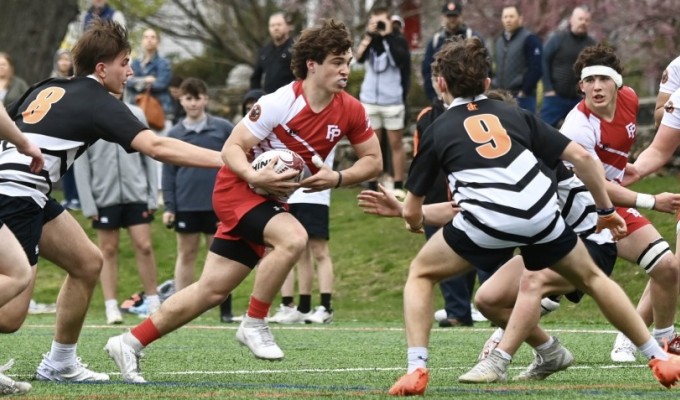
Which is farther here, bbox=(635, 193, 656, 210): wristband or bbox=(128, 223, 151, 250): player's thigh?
bbox=(128, 223, 151, 250): player's thigh

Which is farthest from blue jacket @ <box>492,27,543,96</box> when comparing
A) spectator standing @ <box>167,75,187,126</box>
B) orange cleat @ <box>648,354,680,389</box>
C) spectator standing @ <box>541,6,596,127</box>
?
orange cleat @ <box>648,354,680,389</box>

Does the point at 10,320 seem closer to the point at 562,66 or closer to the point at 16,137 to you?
the point at 16,137

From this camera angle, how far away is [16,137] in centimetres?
665

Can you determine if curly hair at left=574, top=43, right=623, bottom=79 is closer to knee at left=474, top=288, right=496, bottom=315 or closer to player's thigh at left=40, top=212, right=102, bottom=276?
knee at left=474, top=288, right=496, bottom=315

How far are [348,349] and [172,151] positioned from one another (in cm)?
333

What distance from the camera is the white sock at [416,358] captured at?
7.04 m

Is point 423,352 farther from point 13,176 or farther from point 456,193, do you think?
point 13,176

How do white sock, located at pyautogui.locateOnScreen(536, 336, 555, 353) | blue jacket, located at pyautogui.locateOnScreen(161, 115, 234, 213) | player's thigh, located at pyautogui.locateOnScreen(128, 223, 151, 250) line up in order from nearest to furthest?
white sock, located at pyautogui.locateOnScreen(536, 336, 555, 353)
blue jacket, located at pyautogui.locateOnScreen(161, 115, 234, 213)
player's thigh, located at pyautogui.locateOnScreen(128, 223, 151, 250)

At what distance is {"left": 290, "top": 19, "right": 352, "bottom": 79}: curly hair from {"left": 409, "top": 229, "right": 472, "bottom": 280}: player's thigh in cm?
150

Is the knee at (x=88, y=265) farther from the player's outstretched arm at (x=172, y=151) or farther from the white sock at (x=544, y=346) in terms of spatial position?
the white sock at (x=544, y=346)

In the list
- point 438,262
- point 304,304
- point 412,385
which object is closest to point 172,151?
point 438,262

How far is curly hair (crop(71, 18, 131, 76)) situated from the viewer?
7.88 m

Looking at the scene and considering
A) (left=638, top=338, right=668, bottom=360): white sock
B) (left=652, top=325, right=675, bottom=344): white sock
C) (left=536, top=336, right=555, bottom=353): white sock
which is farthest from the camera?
(left=652, top=325, right=675, bottom=344): white sock

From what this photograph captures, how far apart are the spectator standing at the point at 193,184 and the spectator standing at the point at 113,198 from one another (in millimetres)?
374
